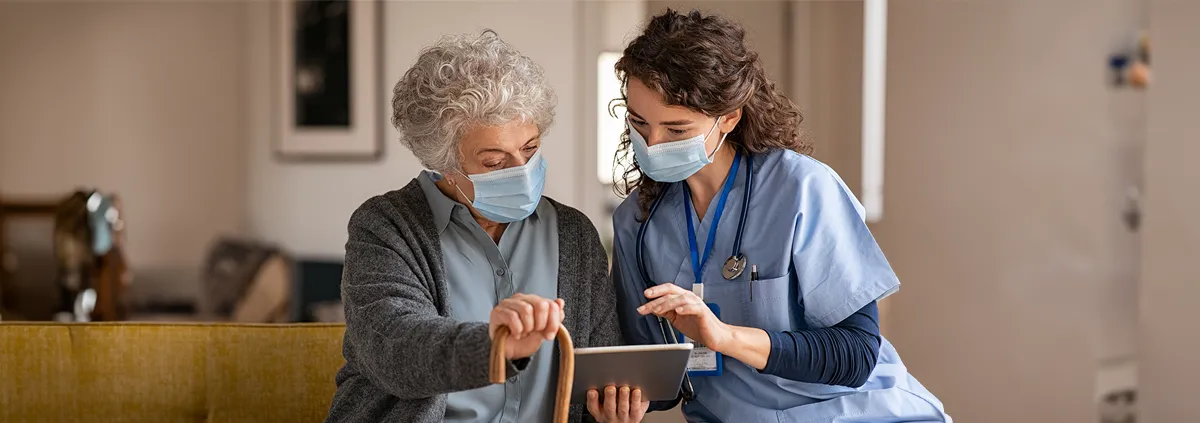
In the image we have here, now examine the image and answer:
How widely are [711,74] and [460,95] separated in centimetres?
42

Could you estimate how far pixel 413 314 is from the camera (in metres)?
1.52

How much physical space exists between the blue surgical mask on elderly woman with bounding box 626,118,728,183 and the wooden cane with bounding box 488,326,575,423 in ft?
1.45

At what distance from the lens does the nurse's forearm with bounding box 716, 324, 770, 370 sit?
1617mm

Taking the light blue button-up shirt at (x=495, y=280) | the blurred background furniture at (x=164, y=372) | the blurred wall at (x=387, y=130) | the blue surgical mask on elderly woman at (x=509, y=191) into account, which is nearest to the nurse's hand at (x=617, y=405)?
the light blue button-up shirt at (x=495, y=280)

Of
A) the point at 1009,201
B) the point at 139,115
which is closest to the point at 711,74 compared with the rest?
the point at 1009,201

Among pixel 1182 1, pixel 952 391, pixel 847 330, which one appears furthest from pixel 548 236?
pixel 952 391

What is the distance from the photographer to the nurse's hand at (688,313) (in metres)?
1.55

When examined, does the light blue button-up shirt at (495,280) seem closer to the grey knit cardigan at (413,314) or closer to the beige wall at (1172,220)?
the grey knit cardigan at (413,314)

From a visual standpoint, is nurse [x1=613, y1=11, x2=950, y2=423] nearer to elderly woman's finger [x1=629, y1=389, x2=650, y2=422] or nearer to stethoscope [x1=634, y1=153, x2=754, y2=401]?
stethoscope [x1=634, y1=153, x2=754, y2=401]

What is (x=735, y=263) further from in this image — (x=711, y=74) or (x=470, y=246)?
(x=470, y=246)

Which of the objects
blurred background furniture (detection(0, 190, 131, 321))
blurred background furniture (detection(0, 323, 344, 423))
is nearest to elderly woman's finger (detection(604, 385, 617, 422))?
blurred background furniture (detection(0, 323, 344, 423))

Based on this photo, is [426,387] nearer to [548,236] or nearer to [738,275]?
[548,236]

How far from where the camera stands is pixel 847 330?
1.71 metres

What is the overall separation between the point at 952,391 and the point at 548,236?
6.77 feet
